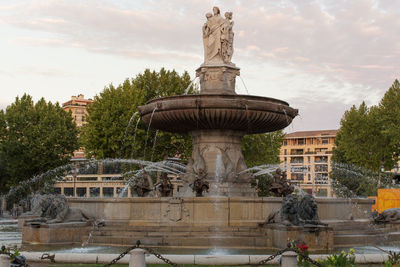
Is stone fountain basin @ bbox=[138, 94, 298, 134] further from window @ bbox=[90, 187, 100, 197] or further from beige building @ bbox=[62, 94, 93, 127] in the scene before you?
beige building @ bbox=[62, 94, 93, 127]

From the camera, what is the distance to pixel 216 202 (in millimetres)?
14125

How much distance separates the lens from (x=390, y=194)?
102 ft

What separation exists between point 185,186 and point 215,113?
288 cm

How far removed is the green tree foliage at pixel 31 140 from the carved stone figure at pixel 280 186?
2686 centimetres

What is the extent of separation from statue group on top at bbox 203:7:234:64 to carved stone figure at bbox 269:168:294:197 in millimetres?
4691

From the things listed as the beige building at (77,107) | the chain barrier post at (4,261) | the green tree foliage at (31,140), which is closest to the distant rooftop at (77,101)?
the beige building at (77,107)

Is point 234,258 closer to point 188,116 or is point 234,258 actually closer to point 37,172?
point 188,116

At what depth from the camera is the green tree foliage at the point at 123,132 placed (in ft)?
123

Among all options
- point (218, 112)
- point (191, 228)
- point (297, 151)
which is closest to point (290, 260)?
point (191, 228)

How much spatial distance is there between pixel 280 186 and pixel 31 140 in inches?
1100

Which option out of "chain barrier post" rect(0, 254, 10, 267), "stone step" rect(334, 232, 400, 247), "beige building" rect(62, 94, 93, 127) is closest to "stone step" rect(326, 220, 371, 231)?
"stone step" rect(334, 232, 400, 247)

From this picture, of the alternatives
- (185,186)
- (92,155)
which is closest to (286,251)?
(185,186)

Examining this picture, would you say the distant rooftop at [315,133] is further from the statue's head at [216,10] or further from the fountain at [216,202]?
the fountain at [216,202]

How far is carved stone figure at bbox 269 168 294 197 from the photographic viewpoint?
16.4 meters
